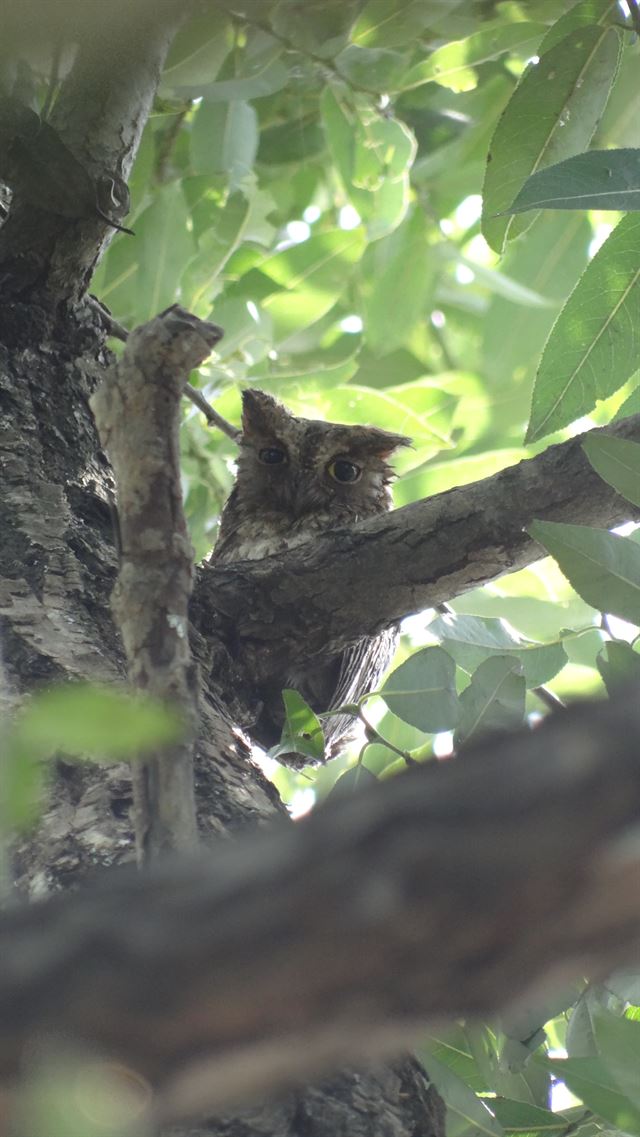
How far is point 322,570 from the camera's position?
176 centimetres

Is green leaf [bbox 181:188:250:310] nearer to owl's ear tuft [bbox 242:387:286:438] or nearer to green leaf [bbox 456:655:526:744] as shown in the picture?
owl's ear tuft [bbox 242:387:286:438]

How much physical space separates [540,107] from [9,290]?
932mm

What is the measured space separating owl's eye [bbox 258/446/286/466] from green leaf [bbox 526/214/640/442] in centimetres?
184

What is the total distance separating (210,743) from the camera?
4.64 feet

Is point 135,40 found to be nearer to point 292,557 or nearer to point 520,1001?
point 292,557

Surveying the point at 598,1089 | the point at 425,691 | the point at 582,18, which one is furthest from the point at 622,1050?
the point at 582,18

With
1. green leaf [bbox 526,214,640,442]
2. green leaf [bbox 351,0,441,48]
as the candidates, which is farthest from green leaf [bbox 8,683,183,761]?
green leaf [bbox 351,0,441,48]

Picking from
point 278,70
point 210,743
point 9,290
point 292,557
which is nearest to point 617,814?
point 210,743

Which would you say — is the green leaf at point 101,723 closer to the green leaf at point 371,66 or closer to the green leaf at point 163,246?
the green leaf at point 163,246

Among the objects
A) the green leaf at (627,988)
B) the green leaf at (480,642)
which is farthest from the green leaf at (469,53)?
the green leaf at (627,988)

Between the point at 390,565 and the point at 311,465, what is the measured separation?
5.78ft

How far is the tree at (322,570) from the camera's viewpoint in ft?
1.54

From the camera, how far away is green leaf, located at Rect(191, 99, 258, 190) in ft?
7.79

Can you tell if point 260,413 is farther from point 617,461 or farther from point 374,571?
point 617,461
